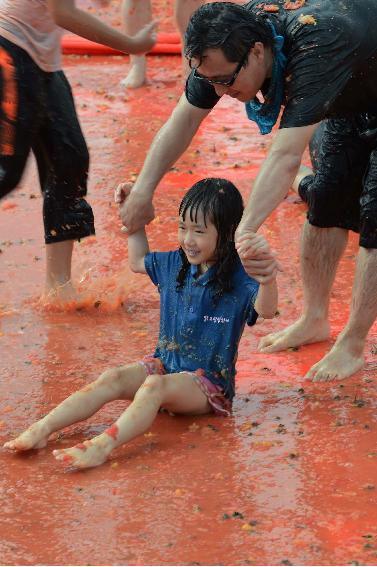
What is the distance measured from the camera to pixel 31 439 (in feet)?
14.0

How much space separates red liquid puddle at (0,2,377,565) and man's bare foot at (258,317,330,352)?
49mm

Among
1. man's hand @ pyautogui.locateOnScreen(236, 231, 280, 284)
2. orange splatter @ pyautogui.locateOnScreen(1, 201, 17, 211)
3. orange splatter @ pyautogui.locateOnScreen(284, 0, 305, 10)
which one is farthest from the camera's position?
orange splatter @ pyautogui.locateOnScreen(1, 201, 17, 211)

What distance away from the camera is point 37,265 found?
20.9 feet

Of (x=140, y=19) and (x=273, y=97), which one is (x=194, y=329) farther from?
(x=140, y=19)

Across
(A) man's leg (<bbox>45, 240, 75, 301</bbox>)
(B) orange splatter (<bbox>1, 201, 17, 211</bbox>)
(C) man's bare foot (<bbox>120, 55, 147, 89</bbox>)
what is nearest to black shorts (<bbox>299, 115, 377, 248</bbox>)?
(A) man's leg (<bbox>45, 240, 75, 301</bbox>)

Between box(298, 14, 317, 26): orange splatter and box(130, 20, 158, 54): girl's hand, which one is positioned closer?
box(298, 14, 317, 26): orange splatter

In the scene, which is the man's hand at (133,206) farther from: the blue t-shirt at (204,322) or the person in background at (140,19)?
the person in background at (140,19)

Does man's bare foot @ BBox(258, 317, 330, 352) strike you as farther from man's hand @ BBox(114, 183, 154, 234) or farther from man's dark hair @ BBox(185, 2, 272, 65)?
man's dark hair @ BBox(185, 2, 272, 65)

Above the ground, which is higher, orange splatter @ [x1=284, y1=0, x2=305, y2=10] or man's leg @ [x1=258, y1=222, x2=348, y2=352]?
orange splatter @ [x1=284, y1=0, x2=305, y2=10]

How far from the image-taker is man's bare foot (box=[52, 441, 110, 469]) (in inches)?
162

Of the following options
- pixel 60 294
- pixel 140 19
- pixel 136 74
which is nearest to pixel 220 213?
pixel 60 294

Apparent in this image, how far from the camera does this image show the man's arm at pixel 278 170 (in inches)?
165

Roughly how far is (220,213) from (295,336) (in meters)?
1.06

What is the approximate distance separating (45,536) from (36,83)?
7.81ft
